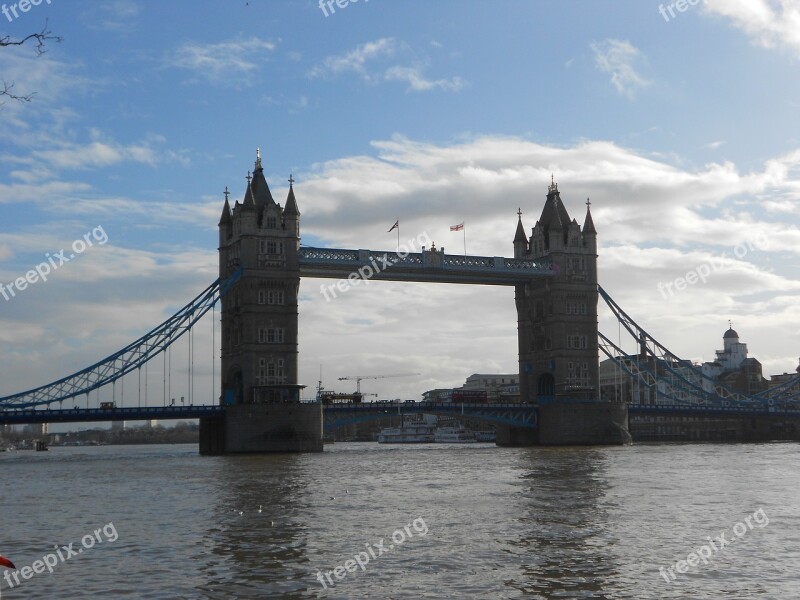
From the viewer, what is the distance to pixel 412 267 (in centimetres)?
10625

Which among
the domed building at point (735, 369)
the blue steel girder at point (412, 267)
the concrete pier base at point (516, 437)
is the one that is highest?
the blue steel girder at point (412, 267)

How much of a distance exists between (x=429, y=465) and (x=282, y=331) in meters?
29.7

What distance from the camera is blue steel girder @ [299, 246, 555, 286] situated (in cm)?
10379

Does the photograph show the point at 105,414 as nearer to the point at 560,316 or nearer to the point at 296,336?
the point at 296,336

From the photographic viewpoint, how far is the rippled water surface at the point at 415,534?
24344 millimetres

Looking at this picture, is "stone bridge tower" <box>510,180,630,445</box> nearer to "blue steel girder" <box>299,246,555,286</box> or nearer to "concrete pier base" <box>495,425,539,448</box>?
"concrete pier base" <box>495,425,539,448</box>

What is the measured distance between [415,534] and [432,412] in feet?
247

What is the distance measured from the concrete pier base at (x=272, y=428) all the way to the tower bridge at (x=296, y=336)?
0.35 feet

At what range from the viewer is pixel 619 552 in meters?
28.5

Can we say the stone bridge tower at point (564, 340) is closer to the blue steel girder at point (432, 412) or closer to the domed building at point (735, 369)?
the blue steel girder at point (432, 412)

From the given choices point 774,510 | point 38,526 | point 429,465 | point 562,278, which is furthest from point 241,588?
point 562,278

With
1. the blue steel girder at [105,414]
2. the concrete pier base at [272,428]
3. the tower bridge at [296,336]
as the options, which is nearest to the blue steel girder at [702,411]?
the tower bridge at [296,336]

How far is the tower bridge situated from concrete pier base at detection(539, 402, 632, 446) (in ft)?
0.36

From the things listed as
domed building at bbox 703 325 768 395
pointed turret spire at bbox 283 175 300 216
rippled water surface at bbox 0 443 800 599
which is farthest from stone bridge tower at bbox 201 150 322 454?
domed building at bbox 703 325 768 395
